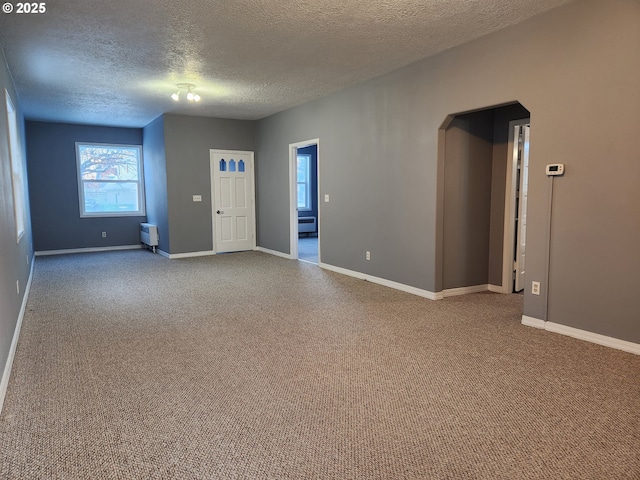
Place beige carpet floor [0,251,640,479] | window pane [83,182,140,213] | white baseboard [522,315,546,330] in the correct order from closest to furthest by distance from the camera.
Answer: beige carpet floor [0,251,640,479], white baseboard [522,315,546,330], window pane [83,182,140,213]

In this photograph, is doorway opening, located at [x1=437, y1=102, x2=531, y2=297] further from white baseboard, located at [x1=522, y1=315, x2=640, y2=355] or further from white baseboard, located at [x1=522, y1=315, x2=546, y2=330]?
white baseboard, located at [x1=522, y1=315, x2=640, y2=355]

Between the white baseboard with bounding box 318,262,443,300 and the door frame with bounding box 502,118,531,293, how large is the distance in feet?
2.94

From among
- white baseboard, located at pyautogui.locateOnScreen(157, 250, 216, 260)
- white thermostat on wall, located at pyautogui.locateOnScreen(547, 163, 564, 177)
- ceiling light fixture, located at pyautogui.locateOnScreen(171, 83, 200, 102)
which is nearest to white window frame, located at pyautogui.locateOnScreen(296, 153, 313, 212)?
white baseboard, located at pyautogui.locateOnScreen(157, 250, 216, 260)

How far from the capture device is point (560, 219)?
11.5 feet

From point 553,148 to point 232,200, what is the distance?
610cm

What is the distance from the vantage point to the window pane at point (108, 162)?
8.77m

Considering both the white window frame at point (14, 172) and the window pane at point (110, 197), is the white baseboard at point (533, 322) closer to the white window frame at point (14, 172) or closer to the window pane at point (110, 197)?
the white window frame at point (14, 172)

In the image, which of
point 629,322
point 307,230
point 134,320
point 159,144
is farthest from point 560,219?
point 307,230

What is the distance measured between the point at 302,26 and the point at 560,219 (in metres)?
2.67

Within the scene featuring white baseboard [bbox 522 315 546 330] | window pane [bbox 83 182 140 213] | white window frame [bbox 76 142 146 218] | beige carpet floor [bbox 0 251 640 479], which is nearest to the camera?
beige carpet floor [bbox 0 251 640 479]

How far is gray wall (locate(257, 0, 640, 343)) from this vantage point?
310 cm

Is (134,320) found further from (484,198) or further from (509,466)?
(484,198)

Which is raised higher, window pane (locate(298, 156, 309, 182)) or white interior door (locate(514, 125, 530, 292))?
window pane (locate(298, 156, 309, 182))

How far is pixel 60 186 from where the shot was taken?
8.57 metres
